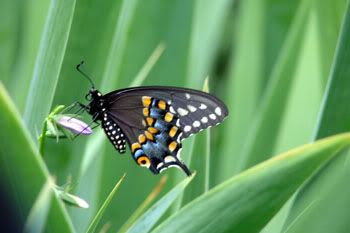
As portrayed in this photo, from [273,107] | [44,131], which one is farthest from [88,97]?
[273,107]

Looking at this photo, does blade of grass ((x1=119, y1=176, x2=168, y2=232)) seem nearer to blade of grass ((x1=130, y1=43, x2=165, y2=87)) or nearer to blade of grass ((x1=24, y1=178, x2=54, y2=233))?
blade of grass ((x1=24, y1=178, x2=54, y2=233))

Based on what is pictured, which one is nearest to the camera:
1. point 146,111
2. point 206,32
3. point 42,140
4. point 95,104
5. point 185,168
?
point 42,140

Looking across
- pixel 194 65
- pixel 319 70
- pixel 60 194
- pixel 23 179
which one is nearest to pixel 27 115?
pixel 60 194

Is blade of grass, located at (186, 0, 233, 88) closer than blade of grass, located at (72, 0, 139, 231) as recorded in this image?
No

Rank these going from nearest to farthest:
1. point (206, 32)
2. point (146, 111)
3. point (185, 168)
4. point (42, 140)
Answer: point (42, 140) < point (185, 168) < point (146, 111) < point (206, 32)

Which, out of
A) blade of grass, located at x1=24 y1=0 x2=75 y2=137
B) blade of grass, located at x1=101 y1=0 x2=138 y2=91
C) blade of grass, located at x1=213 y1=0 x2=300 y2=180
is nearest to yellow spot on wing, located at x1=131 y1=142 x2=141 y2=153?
blade of grass, located at x1=101 y1=0 x2=138 y2=91

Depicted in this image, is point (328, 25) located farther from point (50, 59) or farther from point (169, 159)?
point (50, 59)

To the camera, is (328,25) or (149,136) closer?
(149,136)
